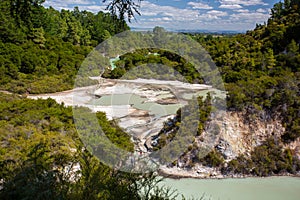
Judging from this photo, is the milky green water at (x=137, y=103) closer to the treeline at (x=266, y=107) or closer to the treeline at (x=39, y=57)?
the treeline at (x=266, y=107)

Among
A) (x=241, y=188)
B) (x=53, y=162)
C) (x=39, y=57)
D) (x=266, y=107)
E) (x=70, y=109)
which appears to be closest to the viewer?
(x=53, y=162)

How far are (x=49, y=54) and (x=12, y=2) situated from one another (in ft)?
48.1

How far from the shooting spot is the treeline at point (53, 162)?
8.20ft

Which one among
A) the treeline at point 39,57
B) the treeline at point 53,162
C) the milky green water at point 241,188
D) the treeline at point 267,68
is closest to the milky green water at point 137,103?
the treeline at point 267,68

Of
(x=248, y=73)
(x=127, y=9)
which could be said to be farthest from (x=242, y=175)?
(x=127, y=9)

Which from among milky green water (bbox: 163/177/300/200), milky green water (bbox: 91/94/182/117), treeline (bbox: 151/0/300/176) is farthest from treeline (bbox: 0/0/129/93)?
milky green water (bbox: 163/177/300/200)

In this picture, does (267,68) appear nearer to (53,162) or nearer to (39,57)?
(53,162)

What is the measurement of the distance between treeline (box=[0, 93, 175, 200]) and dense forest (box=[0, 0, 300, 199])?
0.01 m

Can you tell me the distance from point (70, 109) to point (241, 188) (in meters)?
4.29

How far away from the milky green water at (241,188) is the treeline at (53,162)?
0.51 m

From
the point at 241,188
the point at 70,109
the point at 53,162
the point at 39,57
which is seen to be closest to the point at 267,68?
the point at 241,188

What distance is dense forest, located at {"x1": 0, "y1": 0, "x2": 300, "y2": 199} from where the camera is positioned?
8.76ft

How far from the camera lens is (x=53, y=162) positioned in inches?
169

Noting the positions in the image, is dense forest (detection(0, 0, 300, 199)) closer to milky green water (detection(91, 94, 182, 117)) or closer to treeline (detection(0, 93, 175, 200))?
treeline (detection(0, 93, 175, 200))
